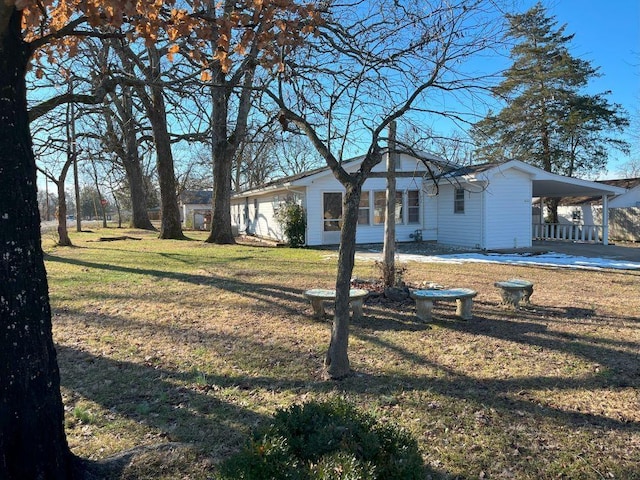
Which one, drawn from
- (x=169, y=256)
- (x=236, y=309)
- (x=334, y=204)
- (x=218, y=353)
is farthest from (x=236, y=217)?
(x=218, y=353)

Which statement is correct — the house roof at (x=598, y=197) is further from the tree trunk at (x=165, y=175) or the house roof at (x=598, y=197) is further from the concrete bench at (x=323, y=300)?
the concrete bench at (x=323, y=300)

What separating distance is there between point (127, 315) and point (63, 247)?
12662 mm

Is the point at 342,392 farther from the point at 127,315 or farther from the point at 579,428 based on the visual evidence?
the point at 127,315

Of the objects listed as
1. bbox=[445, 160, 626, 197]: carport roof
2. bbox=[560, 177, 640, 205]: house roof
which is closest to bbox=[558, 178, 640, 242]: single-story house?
bbox=[560, 177, 640, 205]: house roof

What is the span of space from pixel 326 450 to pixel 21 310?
162 cm

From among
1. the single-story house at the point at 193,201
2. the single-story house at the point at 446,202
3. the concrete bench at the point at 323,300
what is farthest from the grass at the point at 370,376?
the single-story house at the point at 193,201

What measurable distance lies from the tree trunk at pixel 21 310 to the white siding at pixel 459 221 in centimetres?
1591

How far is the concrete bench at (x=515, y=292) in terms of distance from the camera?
7.23 m

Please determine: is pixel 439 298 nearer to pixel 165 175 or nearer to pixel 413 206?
pixel 413 206

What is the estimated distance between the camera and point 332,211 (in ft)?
61.1

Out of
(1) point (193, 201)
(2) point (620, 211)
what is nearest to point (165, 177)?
(2) point (620, 211)

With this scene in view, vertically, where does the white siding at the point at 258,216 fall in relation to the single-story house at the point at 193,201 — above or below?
below

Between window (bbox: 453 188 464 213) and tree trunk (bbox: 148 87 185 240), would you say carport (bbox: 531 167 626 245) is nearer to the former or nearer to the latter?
window (bbox: 453 188 464 213)

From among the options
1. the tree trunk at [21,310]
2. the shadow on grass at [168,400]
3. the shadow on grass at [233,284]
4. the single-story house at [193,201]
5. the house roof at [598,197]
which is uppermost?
the single-story house at [193,201]
